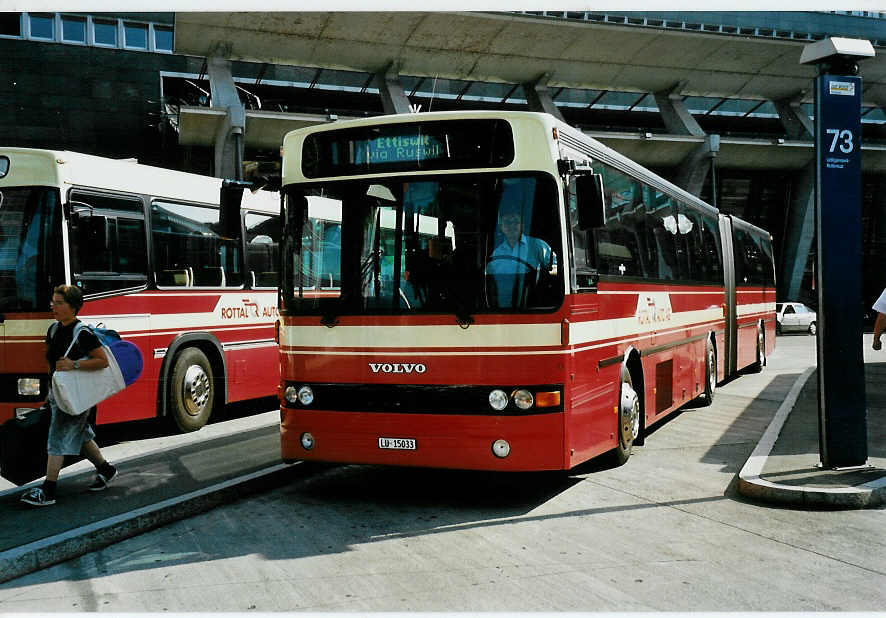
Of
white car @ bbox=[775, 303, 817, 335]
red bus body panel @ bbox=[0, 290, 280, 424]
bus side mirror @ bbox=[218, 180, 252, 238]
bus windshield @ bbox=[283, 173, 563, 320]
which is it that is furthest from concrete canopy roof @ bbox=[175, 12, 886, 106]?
bus windshield @ bbox=[283, 173, 563, 320]

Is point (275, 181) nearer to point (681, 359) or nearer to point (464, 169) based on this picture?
point (464, 169)

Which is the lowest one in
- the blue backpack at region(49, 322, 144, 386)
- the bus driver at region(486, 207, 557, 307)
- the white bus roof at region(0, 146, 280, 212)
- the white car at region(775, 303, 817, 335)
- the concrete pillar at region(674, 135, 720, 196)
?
the white car at region(775, 303, 817, 335)

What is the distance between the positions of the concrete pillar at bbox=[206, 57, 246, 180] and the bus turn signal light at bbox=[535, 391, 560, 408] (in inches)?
921

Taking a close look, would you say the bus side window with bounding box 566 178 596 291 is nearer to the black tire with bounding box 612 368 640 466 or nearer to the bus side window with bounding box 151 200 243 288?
the black tire with bounding box 612 368 640 466

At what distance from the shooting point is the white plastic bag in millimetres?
6527

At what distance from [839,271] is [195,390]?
7.55m

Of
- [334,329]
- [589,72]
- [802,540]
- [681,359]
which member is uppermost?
[589,72]

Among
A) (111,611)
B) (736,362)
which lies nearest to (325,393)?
(111,611)

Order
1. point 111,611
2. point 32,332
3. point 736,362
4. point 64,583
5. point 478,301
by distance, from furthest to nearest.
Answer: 1. point 736,362
2. point 32,332
3. point 478,301
4. point 64,583
5. point 111,611

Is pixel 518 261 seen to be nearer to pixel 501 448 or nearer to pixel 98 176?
pixel 501 448

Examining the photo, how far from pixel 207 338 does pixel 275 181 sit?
4389 millimetres

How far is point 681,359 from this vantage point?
1098 cm

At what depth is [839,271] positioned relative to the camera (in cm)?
721

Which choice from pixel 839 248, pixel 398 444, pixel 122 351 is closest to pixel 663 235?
pixel 839 248
